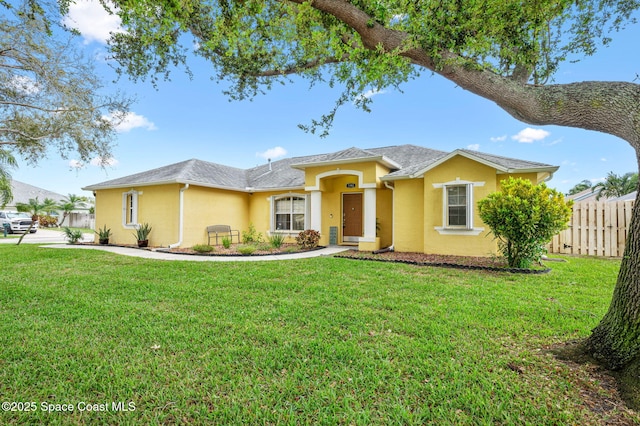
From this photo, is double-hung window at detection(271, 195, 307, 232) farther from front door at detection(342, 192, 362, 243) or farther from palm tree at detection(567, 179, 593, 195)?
palm tree at detection(567, 179, 593, 195)

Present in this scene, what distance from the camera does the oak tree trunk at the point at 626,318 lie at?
2721 mm

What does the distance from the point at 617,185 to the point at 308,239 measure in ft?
91.6

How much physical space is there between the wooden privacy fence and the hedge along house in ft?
8.08

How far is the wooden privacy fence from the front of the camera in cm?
1034

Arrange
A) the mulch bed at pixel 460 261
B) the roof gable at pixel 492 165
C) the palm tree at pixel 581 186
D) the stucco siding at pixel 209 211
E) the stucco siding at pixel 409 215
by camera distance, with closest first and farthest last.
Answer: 1. the mulch bed at pixel 460 261
2. the roof gable at pixel 492 165
3. the stucco siding at pixel 409 215
4. the stucco siding at pixel 209 211
5. the palm tree at pixel 581 186

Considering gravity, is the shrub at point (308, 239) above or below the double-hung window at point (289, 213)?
below

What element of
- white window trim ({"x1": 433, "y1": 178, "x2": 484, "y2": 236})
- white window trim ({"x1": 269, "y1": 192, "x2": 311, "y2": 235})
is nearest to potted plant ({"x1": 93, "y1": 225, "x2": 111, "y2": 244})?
white window trim ({"x1": 269, "y1": 192, "x2": 311, "y2": 235})

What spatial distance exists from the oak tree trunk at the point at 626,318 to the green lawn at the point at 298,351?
314 millimetres

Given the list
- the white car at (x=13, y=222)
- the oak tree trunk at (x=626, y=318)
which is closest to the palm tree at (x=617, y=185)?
the oak tree trunk at (x=626, y=318)

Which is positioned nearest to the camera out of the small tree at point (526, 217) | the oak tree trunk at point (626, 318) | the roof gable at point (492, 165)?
the oak tree trunk at point (626, 318)

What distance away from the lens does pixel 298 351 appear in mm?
3385

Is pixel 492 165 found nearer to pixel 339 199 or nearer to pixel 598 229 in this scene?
pixel 598 229

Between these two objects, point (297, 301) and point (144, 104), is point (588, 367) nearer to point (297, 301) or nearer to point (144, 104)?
point (297, 301)

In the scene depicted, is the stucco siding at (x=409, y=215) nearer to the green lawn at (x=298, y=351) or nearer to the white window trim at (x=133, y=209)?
the green lawn at (x=298, y=351)
